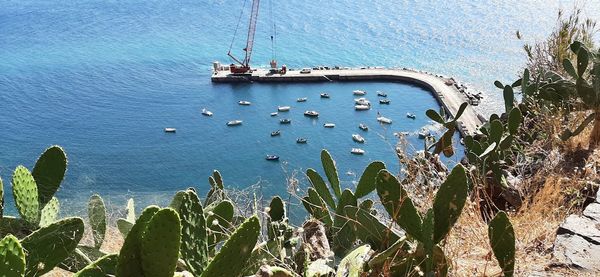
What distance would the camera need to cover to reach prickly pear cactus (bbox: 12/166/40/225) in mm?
1996

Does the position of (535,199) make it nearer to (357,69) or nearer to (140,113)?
(140,113)

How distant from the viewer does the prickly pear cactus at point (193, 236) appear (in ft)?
6.00

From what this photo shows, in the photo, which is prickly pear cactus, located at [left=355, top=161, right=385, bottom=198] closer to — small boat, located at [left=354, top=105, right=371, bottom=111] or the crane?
small boat, located at [left=354, top=105, right=371, bottom=111]

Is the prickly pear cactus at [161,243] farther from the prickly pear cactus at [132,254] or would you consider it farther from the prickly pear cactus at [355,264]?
the prickly pear cactus at [355,264]

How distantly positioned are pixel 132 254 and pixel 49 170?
3.04ft

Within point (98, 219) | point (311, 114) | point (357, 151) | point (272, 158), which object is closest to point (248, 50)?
point (311, 114)

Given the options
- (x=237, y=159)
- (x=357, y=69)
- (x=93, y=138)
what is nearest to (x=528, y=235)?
(x=237, y=159)

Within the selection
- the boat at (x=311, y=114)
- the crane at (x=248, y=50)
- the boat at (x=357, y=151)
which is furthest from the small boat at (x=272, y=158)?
the crane at (x=248, y=50)

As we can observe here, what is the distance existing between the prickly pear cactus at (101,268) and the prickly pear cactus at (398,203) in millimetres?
882

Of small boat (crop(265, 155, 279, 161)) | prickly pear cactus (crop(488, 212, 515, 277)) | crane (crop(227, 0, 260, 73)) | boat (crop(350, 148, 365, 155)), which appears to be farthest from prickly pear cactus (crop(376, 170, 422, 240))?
crane (crop(227, 0, 260, 73))

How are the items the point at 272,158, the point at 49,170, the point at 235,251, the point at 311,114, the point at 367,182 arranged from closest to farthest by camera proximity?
the point at 235,251, the point at 49,170, the point at 367,182, the point at 272,158, the point at 311,114

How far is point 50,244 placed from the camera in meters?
1.81

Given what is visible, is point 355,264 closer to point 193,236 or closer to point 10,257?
point 193,236

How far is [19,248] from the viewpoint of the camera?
1386mm
